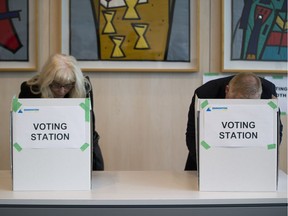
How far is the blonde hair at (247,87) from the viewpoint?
163 cm

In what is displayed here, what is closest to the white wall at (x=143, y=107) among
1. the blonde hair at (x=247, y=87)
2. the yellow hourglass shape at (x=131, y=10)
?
the yellow hourglass shape at (x=131, y=10)

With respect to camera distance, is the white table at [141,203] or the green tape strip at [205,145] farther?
the green tape strip at [205,145]

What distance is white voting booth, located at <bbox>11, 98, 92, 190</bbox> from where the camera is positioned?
1.40 meters

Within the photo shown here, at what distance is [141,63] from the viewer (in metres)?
2.60

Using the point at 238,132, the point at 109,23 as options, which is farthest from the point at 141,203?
the point at 109,23

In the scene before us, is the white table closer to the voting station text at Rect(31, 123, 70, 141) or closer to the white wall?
the voting station text at Rect(31, 123, 70, 141)

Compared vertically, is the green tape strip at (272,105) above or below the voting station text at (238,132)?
above

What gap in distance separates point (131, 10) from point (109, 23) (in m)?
0.16

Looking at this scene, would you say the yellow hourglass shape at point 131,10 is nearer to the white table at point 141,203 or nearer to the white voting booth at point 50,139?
the white voting booth at point 50,139

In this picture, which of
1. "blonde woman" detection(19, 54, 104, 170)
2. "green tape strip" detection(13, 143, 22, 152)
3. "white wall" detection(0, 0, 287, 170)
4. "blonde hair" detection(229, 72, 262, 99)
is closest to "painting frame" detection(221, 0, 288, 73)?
"white wall" detection(0, 0, 287, 170)

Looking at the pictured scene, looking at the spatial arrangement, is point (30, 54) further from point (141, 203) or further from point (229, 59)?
point (141, 203)

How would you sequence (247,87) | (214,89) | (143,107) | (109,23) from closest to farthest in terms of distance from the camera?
1. (247,87)
2. (214,89)
3. (109,23)
4. (143,107)

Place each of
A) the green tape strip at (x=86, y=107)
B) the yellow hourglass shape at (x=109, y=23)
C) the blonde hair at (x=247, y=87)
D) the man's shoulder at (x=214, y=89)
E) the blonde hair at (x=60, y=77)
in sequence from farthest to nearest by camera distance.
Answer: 1. the yellow hourglass shape at (x=109, y=23)
2. the man's shoulder at (x=214, y=89)
3. the blonde hair at (x=60, y=77)
4. the blonde hair at (x=247, y=87)
5. the green tape strip at (x=86, y=107)

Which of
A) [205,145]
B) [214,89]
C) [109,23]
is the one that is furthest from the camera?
[109,23]
